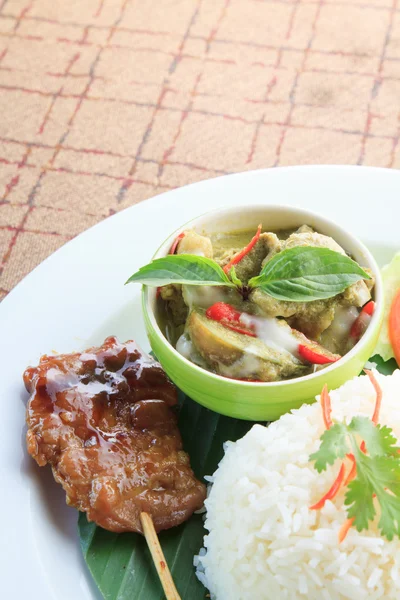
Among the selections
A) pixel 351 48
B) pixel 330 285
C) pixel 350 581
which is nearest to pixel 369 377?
pixel 330 285

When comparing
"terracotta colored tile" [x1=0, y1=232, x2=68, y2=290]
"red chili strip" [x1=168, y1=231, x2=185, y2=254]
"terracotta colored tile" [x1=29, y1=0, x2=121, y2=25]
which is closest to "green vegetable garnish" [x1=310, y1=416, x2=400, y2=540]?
"red chili strip" [x1=168, y1=231, x2=185, y2=254]

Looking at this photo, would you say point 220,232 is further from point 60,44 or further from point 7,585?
point 60,44

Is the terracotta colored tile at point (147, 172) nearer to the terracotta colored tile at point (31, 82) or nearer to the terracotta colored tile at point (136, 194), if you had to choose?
the terracotta colored tile at point (136, 194)

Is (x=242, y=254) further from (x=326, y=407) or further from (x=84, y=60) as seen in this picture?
(x=84, y=60)

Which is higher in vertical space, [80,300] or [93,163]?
[80,300]

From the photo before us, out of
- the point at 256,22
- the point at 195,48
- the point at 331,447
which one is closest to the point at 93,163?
the point at 195,48
